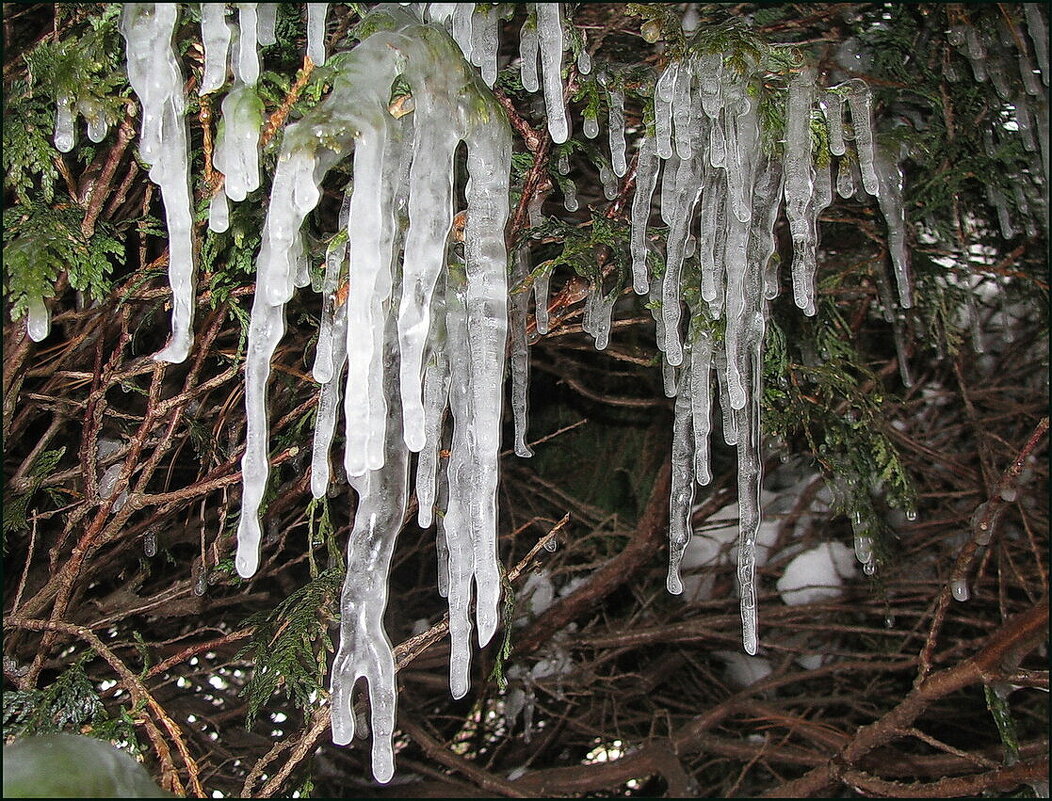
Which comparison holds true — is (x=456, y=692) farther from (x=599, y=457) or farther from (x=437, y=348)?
(x=599, y=457)

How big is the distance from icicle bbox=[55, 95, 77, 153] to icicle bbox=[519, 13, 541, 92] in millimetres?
647

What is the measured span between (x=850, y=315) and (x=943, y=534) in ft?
3.46

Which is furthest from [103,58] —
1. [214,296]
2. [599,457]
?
[599,457]

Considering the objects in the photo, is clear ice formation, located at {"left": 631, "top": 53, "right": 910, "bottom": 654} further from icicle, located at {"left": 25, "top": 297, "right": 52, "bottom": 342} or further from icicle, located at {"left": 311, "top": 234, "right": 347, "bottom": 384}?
icicle, located at {"left": 25, "top": 297, "right": 52, "bottom": 342}

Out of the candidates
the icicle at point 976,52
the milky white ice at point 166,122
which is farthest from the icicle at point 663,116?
the icicle at point 976,52

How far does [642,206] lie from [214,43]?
0.72 m

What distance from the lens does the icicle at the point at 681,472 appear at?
1.69 metres

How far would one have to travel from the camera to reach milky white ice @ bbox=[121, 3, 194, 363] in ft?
3.53

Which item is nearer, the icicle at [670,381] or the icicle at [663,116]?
the icicle at [663,116]

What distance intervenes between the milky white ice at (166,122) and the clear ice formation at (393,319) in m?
0.10

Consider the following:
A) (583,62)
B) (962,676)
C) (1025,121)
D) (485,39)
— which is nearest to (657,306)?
(583,62)

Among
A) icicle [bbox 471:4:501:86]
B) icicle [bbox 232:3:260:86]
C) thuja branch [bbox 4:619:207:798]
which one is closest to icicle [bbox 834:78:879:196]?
icicle [bbox 471:4:501:86]

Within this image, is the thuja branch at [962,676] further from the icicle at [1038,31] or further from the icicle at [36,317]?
the icicle at [36,317]

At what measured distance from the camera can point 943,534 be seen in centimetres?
341
